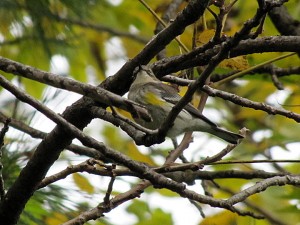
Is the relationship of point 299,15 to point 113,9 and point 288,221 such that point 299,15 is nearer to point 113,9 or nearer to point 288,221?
point 288,221

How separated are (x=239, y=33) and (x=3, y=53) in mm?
2983

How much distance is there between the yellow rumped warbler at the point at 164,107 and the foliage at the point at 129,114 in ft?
0.27

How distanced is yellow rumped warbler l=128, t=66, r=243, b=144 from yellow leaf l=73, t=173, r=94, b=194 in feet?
2.79

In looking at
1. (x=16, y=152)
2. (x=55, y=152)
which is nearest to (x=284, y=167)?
(x=16, y=152)

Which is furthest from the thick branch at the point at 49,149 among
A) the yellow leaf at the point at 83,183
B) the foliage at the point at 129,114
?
the yellow leaf at the point at 83,183

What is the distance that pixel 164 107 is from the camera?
270cm

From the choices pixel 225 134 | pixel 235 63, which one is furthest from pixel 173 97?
pixel 235 63

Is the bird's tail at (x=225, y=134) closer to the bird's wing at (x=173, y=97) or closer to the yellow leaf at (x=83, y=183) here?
the bird's wing at (x=173, y=97)

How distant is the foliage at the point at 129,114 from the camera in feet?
6.50

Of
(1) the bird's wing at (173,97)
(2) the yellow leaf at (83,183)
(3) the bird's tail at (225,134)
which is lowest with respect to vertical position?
(3) the bird's tail at (225,134)

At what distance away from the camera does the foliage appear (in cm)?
198

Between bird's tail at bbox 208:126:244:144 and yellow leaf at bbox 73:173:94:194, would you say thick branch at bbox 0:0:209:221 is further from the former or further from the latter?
yellow leaf at bbox 73:173:94:194

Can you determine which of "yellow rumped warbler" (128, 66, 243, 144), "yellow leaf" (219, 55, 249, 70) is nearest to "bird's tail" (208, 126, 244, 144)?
"yellow rumped warbler" (128, 66, 243, 144)

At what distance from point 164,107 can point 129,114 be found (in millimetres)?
782
